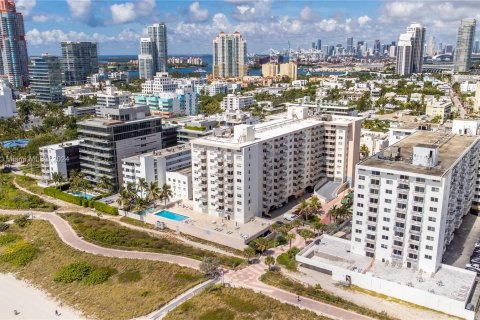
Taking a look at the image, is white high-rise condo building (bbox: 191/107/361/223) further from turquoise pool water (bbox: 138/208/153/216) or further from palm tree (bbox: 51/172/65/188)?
palm tree (bbox: 51/172/65/188)

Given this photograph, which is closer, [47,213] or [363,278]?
[363,278]

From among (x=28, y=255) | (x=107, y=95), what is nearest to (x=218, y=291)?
(x=28, y=255)

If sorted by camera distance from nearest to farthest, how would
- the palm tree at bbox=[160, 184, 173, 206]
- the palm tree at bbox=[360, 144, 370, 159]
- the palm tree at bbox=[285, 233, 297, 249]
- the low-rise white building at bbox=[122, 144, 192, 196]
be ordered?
1. the palm tree at bbox=[285, 233, 297, 249]
2. the palm tree at bbox=[160, 184, 173, 206]
3. the low-rise white building at bbox=[122, 144, 192, 196]
4. the palm tree at bbox=[360, 144, 370, 159]

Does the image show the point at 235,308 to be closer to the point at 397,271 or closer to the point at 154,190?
the point at 397,271

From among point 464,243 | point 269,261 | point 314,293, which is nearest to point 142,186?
point 269,261

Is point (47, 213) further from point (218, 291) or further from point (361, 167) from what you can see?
point (361, 167)

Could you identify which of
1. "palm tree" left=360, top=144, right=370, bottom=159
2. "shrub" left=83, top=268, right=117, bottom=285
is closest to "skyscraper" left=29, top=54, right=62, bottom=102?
"palm tree" left=360, top=144, right=370, bottom=159
